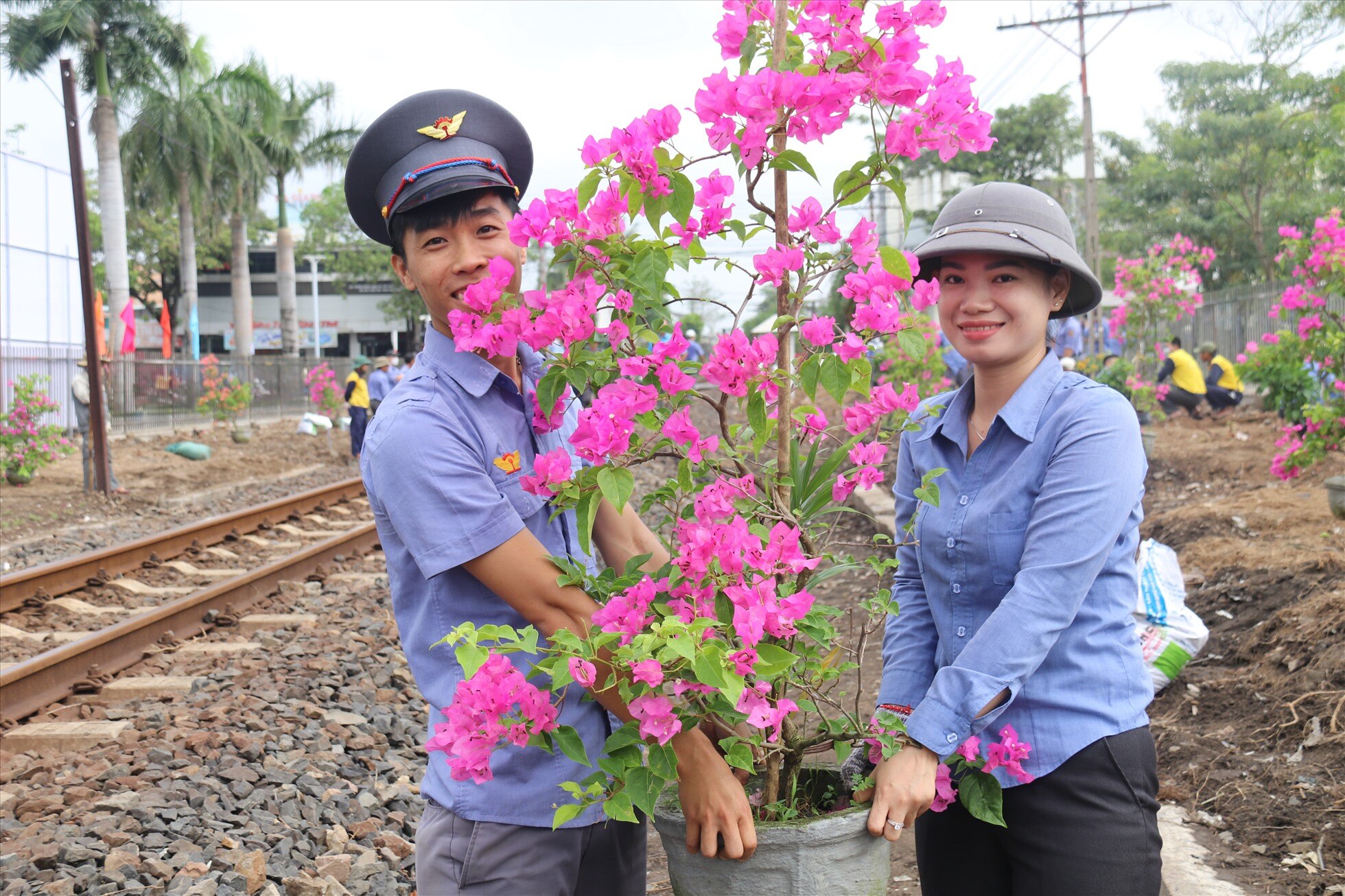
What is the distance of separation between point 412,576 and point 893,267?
98 centimetres

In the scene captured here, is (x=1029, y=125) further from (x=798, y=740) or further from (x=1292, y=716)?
(x=798, y=740)

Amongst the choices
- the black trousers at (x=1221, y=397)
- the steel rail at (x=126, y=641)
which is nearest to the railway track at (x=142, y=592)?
the steel rail at (x=126, y=641)

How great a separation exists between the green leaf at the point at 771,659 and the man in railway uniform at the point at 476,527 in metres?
0.23

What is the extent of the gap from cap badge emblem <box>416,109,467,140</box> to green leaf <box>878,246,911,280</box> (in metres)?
0.84

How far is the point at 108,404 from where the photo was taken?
2377cm

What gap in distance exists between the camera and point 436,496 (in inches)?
70.6

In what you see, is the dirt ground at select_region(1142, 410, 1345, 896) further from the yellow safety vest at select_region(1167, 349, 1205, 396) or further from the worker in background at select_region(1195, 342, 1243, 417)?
the worker in background at select_region(1195, 342, 1243, 417)

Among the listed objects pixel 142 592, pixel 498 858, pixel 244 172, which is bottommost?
pixel 142 592

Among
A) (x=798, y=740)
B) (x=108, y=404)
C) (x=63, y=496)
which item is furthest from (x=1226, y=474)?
(x=108, y=404)

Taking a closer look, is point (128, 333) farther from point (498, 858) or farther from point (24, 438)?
point (498, 858)

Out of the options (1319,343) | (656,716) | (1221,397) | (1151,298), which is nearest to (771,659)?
(656,716)

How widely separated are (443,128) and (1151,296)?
12.7 m

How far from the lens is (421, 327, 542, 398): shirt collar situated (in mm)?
1962

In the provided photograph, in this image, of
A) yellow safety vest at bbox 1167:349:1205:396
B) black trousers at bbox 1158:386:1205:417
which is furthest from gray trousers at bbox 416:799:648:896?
yellow safety vest at bbox 1167:349:1205:396
